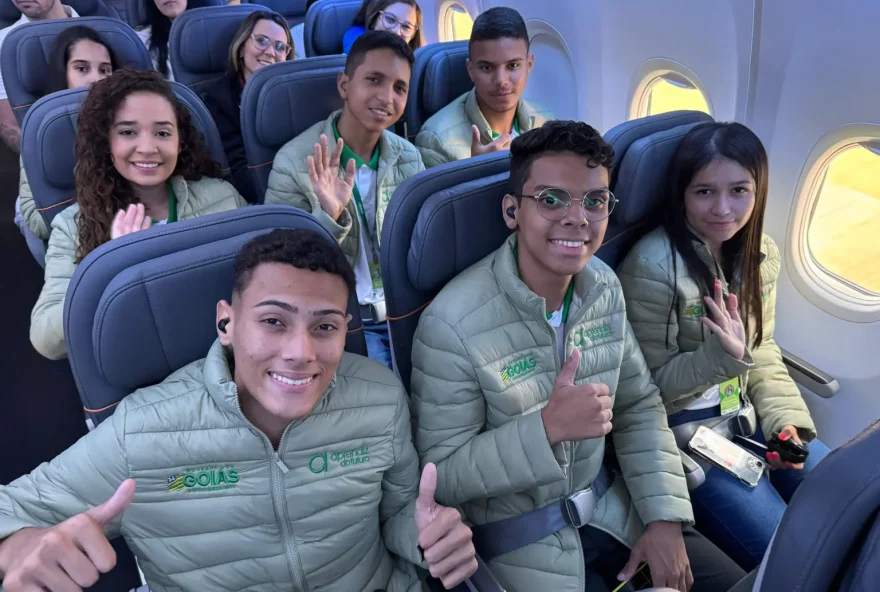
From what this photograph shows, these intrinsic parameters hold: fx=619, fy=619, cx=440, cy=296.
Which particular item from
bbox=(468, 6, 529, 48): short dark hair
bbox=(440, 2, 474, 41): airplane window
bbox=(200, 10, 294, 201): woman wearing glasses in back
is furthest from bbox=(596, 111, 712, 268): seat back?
bbox=(440, 2, 474, 41): airplane window

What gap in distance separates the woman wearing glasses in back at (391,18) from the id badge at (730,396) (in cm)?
267

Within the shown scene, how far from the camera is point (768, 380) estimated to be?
89.4 inches

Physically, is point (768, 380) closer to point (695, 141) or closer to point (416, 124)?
point (695, 141)

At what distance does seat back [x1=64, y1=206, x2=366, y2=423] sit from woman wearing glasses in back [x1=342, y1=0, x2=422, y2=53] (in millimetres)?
2752

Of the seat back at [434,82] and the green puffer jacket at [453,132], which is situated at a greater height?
the seat back at [434,82]

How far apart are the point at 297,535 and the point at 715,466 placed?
1.38m

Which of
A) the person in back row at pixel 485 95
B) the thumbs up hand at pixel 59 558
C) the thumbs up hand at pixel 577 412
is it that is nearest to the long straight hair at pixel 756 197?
the thumbs up hand at pixel 577 412

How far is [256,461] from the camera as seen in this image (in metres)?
1.36

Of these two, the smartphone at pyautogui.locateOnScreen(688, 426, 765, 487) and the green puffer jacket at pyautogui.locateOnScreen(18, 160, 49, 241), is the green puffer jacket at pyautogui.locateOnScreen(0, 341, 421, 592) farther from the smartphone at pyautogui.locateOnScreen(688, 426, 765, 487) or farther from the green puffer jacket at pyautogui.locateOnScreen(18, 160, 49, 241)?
the green puffer jacket at pyautogui.locateOnScreen(18, 160, 49, 241)

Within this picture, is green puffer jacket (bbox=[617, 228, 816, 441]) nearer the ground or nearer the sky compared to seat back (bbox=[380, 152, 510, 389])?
nearer the ground

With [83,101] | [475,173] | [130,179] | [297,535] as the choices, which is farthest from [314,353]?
[83,101]

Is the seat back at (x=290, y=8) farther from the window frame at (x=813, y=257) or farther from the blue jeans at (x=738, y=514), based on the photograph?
the blue jeans at (x=738, y=514)

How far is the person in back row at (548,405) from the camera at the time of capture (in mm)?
1556

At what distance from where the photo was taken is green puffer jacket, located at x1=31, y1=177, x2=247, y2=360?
1.80 metres
